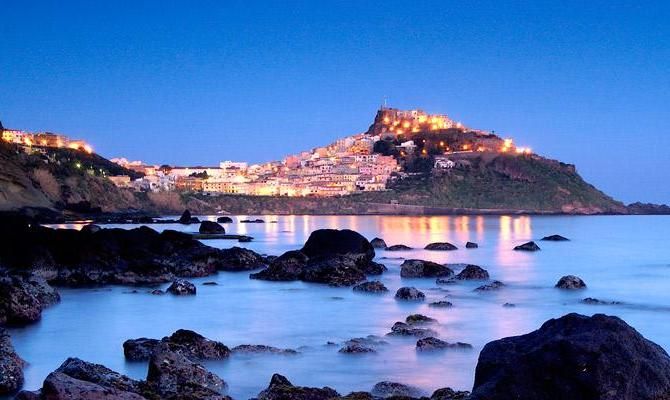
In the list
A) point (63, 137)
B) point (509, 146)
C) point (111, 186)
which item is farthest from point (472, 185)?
point (63, 137)

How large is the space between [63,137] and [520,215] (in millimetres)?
104001

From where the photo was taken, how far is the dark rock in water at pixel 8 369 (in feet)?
29.4

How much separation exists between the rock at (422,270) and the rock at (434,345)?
1207 centimetres

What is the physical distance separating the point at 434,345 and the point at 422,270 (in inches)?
519

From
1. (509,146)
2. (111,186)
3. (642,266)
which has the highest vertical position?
(509,146)

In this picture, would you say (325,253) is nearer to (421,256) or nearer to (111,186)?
(421,256)

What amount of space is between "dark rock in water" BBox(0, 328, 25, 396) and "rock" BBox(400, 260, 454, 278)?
54.0 ft

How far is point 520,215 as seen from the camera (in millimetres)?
150500

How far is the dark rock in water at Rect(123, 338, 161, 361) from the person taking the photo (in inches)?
430

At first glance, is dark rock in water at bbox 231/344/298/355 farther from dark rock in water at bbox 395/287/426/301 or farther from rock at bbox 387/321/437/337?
dark rock in water at bbox 395/287/426/301

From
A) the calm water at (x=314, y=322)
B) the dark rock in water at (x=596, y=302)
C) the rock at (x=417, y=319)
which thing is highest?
the rock at (x=417, y=319)

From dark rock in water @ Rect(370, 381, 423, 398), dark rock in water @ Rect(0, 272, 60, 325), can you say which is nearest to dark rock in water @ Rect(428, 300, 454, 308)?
dark rock in water @ Rect(370, 381, 423, 398)

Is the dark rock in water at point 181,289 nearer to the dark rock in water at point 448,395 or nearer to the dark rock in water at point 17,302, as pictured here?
the dark rock in water at point 17,302

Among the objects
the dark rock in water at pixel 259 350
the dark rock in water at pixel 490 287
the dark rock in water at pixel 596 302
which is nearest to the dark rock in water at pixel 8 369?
the dark rock in water at pixel 259 350
